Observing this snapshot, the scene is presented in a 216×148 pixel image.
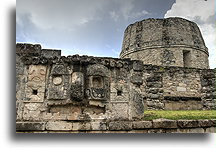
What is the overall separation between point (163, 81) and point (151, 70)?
0.68 m

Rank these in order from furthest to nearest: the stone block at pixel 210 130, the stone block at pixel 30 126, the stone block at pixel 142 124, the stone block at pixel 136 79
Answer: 1. the stone block at pixel 210 130
2. the stone block at pixel 136 79
3. the stone block at pixel 142 124
4. the stone block at pixel 30 126

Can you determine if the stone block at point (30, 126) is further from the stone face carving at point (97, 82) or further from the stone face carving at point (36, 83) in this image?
the stone face carving at point (97, 82)

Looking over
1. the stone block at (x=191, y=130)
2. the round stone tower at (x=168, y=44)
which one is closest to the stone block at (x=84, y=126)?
the stone block at (x=191, y=130)

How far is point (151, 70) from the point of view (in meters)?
8.43

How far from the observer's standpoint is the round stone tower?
12.6 metres

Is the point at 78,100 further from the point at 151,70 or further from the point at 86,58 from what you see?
the point at 151,70

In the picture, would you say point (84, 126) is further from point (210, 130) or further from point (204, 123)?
point (210, 130)

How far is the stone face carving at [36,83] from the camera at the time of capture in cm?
349

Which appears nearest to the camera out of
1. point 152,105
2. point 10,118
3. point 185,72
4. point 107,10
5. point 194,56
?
point 10,118

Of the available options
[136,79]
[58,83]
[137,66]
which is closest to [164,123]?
[136,79]

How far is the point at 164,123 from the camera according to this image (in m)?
3.64

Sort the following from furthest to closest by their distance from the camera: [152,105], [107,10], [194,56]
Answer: [194,56], [152,105], [107,10]

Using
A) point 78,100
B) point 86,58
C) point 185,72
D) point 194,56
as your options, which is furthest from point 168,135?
point 194,56

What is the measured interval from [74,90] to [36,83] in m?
0.71
